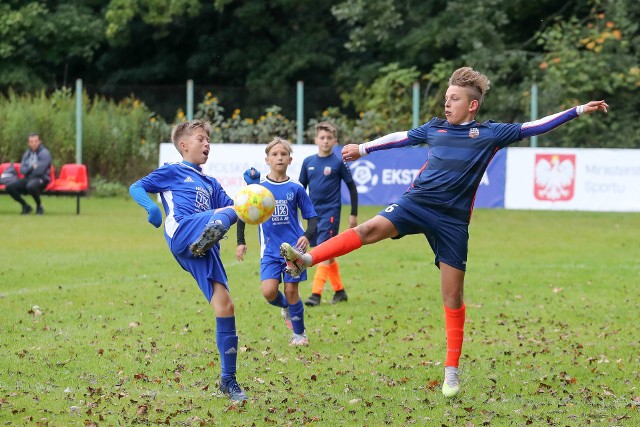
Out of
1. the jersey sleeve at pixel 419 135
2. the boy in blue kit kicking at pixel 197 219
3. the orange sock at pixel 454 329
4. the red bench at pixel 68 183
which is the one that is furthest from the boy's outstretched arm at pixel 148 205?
the red bench at pixel 68 183

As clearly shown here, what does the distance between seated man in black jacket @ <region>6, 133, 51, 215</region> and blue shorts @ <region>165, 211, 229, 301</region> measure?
1493 centimetres

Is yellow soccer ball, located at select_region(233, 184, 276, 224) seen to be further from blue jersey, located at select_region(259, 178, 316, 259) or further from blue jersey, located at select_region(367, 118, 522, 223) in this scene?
blue jersey, located at select_region(259, 178, 316, 259)

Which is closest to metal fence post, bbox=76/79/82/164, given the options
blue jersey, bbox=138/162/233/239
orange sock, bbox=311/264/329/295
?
orange sock, bbox=311/264/329/295

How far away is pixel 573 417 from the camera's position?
22.0ft

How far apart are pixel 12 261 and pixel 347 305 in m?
5.30

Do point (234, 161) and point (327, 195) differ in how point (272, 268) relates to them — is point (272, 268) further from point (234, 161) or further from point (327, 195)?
point (234, 161)

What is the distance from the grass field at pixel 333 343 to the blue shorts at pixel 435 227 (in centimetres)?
101

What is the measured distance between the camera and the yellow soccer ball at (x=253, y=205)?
21.6ft

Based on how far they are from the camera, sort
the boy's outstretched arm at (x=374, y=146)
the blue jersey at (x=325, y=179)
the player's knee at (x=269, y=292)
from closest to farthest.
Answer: the boy's outstretched arm at (x=374, y=146) → the player's knee at (x=269, y=292) → the blue jersey at (x=325, y=179)

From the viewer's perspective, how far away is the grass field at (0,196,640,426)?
6.82m

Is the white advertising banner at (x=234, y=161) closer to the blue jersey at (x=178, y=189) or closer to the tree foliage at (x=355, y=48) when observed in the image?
the tree foliage at (x=355, y=48)

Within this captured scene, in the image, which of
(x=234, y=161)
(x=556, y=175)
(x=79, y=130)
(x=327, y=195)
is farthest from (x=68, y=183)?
(x=327, y=195)

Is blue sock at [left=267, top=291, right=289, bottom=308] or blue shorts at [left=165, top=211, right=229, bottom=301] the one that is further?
blue sock at [left=267, top=291, right=289, bottom=308]

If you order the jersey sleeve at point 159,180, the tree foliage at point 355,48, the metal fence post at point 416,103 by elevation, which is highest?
the tree foliage at point 355,48
